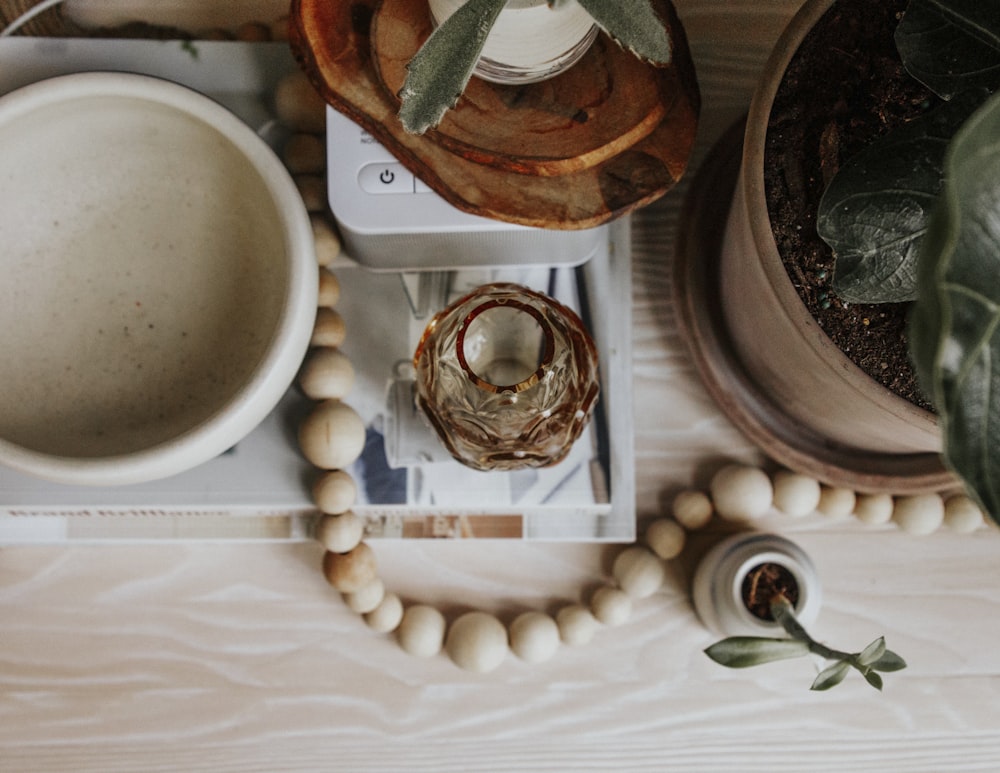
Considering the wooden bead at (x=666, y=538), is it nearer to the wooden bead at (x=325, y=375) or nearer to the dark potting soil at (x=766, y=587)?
the dark potting soil at (x=766, y=587)

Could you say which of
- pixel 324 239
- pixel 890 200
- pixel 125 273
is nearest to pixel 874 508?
pixel 890 200

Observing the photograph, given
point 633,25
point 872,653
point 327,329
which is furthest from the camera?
point 327,329

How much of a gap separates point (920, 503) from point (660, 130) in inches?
13.9

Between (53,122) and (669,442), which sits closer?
(53,122)

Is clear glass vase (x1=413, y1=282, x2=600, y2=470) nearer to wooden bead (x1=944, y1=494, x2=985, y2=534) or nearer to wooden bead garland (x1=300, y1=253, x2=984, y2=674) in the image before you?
wooden bead garland (x1=300, y1=253, x2=984, y2=674)

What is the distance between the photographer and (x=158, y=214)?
541 millimetres

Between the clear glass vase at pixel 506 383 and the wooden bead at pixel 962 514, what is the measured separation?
298 mm

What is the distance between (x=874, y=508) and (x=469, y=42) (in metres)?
0.47

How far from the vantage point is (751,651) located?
0.49 metres

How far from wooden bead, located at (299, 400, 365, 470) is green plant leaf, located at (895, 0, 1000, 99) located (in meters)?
0.38

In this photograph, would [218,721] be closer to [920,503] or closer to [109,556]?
[109,556]

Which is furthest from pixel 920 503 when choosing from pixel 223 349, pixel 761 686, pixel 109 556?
pixel 109 556

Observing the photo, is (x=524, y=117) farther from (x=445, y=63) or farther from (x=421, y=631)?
(x=421, y=631)

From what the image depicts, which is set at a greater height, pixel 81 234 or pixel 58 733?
pixel 81 234
